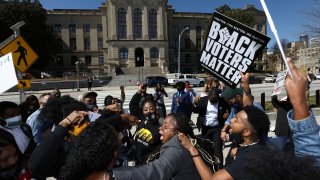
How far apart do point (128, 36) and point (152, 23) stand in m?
5.88

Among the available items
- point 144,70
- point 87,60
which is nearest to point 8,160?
point 144,70

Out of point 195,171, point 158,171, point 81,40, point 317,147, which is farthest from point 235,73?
point 81,40

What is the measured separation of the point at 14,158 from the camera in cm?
264

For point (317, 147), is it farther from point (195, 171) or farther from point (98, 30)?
point (98, 30)

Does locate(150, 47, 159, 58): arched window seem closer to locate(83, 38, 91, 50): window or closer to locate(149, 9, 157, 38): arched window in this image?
locate(149, 9, 157, 38): arched window

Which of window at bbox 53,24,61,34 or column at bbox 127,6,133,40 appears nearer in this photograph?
column at bbox 127,6,133,40

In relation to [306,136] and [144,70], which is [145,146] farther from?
[144,70]

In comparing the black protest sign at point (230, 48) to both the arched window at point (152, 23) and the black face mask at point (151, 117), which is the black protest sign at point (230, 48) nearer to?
the black face mask at point (151, 117)

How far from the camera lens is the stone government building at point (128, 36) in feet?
219

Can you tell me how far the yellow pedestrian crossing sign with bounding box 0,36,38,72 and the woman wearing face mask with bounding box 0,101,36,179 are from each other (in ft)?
11.2

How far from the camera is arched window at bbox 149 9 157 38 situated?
2684 inches

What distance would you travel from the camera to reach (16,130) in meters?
3.51

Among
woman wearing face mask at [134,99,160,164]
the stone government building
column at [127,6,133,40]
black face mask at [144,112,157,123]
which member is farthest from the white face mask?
column at [127,6,133,40]

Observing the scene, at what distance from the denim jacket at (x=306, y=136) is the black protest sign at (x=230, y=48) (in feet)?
9.93
